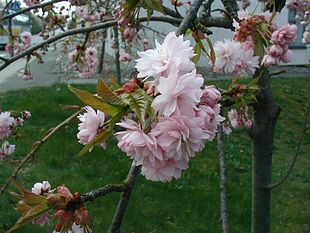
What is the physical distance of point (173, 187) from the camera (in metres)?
4.28

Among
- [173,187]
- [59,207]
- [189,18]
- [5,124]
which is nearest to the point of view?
[59,207]

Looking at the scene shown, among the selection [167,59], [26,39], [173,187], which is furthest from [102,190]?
[26,39]

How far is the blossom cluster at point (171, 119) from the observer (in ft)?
2.28

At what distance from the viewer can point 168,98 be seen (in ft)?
2.25

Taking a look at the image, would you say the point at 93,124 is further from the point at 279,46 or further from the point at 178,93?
the point at 279,46

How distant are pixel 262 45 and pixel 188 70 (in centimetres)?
91

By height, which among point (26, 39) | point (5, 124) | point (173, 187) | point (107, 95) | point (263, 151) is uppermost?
point (107, 95)

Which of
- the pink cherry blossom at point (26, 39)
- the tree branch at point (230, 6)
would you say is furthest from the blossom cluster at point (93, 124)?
the pink cherry blossom at point (26, 39)

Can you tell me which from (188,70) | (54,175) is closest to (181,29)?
(188,70)

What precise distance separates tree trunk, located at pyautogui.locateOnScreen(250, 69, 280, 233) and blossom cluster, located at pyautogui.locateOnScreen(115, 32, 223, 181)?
49.3 inches

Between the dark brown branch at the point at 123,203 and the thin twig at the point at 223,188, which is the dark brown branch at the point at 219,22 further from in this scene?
the dark brown branch at the point at 123,203

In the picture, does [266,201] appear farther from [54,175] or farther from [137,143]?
[54,175]

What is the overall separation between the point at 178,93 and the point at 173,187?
3662mm

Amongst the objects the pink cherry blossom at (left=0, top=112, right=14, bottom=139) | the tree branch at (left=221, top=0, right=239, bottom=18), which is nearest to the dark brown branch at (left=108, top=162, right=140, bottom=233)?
the tree branch at (left=221, top=0, right=239, bottom=18)
